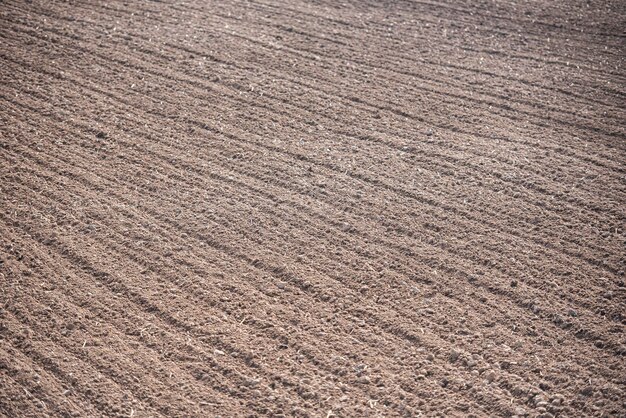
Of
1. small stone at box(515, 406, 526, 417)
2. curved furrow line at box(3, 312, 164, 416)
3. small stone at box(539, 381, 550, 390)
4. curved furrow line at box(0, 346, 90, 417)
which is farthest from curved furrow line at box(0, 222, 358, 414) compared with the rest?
small stone at box(539, 381, 550, 390)

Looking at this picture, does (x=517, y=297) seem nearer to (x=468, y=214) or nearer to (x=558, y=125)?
(x=468, y=214)

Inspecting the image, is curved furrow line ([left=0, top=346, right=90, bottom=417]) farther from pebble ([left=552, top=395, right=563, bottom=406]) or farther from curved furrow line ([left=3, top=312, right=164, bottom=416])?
pebble ([left=552, top=395, right=563, bottom=406])

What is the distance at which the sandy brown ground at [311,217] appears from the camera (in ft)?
11.7

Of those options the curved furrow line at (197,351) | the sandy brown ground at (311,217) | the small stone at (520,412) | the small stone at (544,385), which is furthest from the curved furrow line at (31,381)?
the small stone at (544,385)

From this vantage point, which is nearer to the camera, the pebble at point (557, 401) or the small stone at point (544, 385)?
the pebble at point (557, 401)

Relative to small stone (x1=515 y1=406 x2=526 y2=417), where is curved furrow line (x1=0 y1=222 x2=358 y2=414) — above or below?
below

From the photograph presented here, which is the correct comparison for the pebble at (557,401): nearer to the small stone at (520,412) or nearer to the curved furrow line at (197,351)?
the small stone at (520,412)

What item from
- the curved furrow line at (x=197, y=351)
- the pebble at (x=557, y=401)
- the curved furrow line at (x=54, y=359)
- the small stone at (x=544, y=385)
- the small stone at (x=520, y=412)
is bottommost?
the curved furrow line at (x=54, y=359)

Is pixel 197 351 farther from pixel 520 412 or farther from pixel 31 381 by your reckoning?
pixel 520 412

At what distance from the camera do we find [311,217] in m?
4.78

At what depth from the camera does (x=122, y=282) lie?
4.20 metres

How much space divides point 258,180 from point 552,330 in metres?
2.53

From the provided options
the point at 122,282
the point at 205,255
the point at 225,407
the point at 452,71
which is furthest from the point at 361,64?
the point at 225,407

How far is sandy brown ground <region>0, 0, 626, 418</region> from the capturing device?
3.58 m
